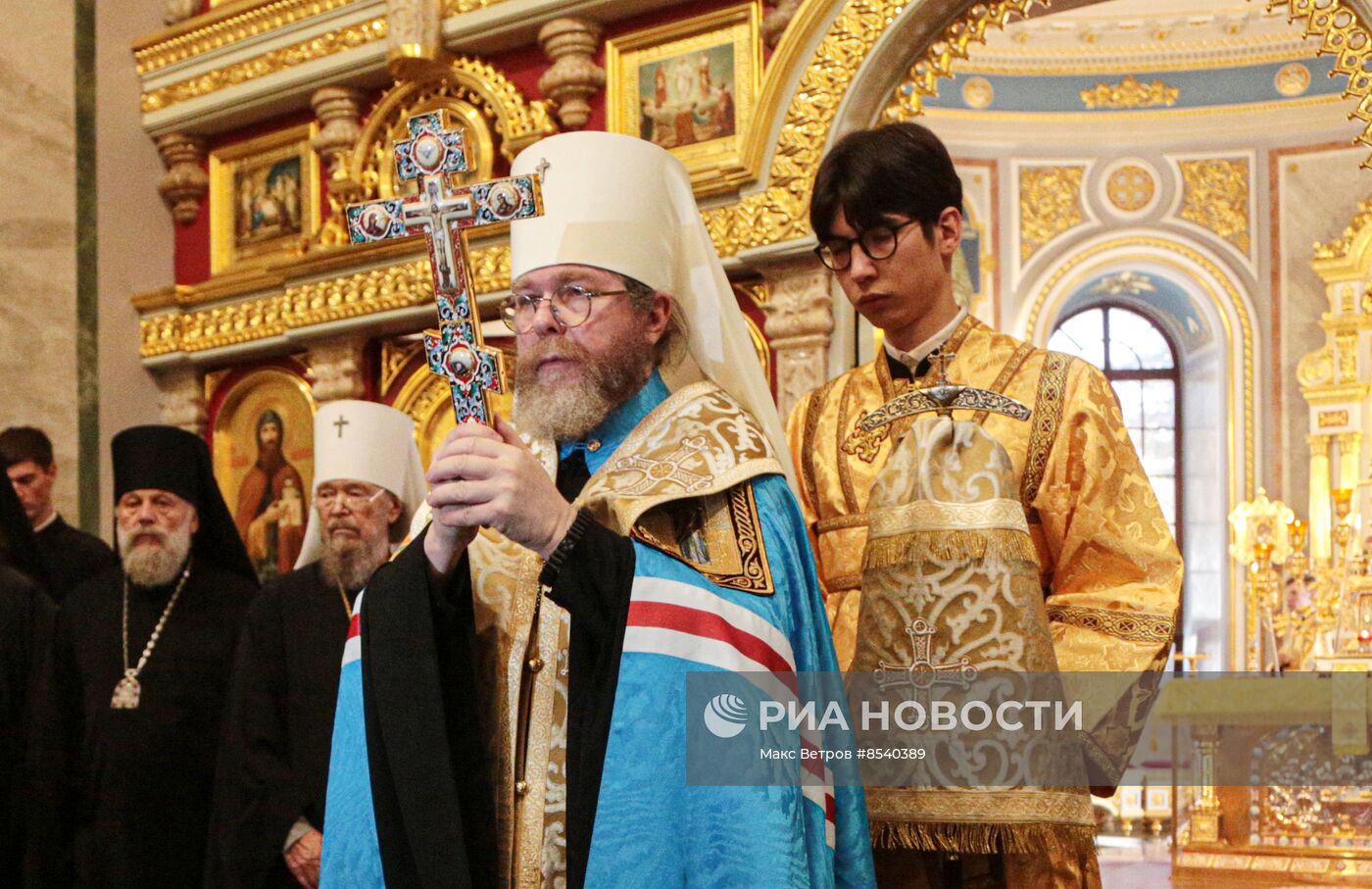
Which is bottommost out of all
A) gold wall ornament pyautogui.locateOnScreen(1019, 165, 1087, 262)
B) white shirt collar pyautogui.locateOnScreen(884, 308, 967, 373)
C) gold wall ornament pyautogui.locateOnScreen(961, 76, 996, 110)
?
white shirt collar pyautogui.locateOnScreen(884, 308, 967, 373)

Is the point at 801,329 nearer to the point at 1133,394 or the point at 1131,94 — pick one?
the point at 1131,94

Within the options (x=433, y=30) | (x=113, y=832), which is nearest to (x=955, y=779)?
(x=113, y=832)

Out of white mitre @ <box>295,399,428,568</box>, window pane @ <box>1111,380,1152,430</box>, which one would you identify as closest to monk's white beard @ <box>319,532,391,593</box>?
white mitre @ <box>295,399,428,568</box>

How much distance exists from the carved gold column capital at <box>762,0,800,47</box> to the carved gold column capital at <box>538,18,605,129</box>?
83cm

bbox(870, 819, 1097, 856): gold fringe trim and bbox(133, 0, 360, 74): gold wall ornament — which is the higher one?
bbox(133, 0, 360, 74): gold wall ornament

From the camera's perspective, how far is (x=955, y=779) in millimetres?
2332

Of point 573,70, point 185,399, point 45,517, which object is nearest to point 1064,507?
point 573,70

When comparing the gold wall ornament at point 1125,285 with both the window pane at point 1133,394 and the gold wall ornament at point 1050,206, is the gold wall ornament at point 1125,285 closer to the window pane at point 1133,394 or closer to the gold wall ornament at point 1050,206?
the gold wall ornament at point 1050,206

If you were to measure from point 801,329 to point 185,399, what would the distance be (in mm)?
3842

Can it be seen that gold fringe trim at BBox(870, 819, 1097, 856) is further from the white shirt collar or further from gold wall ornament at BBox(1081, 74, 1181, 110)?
gold wall ornament at BBox(1081, 74, 1181, 110)

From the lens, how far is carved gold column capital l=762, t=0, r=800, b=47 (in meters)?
6.13

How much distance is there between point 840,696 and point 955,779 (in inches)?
8.5

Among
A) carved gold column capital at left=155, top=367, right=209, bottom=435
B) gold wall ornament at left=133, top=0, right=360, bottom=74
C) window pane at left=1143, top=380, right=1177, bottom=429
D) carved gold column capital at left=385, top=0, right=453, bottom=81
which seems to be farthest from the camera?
window pane at left=1143, top=380, right=1177, bottom=429

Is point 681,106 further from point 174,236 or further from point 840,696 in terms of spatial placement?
point 840,696
